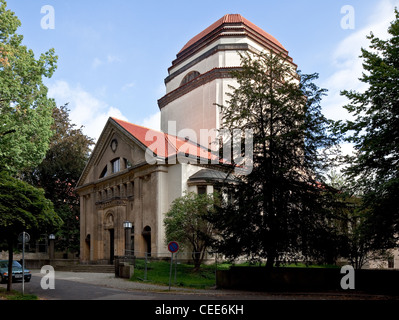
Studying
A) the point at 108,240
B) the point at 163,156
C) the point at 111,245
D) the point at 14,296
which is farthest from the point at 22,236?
the point at 111,245

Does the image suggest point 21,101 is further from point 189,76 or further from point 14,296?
point 189,76

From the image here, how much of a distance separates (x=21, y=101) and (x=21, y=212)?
37.4 feet

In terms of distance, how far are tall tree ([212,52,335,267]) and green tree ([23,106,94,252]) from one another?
30248mm

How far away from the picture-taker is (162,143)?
34812 millimetres

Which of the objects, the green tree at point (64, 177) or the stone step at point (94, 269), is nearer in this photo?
the stone step at point (94, 269)

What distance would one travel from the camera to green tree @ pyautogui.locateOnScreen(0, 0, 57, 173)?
2336 centimetres

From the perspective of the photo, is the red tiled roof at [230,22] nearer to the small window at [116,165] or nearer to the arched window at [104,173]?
the small window at [116,165]

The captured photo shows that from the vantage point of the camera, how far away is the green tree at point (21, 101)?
23.4 meters

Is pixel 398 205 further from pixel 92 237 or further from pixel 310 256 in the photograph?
pixel 92 237

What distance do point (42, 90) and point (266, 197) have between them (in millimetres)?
16403

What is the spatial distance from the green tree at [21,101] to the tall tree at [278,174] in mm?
12793

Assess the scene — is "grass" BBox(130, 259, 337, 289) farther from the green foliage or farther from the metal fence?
the green foliage

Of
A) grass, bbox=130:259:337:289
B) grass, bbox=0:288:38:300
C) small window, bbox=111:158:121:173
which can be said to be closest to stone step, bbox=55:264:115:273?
grass, bbox=130:259:337:289

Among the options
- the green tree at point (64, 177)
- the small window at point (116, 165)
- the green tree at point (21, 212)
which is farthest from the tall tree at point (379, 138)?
the green tree at point (64, 177)
